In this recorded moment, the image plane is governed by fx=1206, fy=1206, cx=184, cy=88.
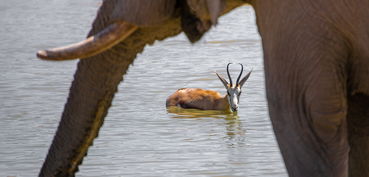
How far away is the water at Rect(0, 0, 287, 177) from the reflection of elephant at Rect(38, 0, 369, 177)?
36 cm

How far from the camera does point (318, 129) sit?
5.34m

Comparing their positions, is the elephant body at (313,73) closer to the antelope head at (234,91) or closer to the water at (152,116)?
the water at (152,116)

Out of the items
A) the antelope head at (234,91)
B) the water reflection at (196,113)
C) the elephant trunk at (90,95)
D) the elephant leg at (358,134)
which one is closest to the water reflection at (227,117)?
the water reflection at (196,113)

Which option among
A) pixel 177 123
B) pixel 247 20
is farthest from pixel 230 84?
pixel 247 20

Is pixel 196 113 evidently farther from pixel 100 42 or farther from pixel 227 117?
pixel 100 42

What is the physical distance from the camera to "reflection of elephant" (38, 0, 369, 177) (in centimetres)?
524

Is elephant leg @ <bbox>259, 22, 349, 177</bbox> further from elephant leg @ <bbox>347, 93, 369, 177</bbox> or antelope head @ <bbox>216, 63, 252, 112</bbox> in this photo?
antelope head @ <bbox>216, 63, 252, 112</bbox>

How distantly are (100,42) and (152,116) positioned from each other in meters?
7.60

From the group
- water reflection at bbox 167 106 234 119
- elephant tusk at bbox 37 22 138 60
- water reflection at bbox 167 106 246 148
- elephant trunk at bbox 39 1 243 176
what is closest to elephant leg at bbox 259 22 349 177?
elephant trunk at bbox 39 1 243 176

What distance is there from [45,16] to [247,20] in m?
4.66

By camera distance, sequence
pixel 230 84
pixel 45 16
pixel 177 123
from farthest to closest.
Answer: pixel 45 16 < pixel 230 84 < pixel 177 123

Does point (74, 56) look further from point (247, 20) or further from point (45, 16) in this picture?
point (45, 16)

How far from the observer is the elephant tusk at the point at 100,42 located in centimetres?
536

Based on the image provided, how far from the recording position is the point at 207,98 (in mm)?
14445
